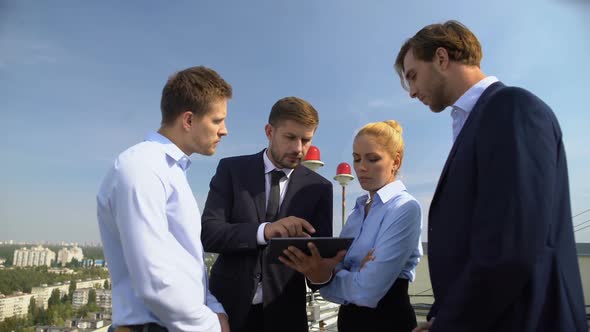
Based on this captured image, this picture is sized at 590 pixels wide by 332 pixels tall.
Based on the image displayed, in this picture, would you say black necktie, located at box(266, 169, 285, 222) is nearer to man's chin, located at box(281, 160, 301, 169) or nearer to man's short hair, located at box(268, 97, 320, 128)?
man's chin, located at box(281, 160, 301, 169)

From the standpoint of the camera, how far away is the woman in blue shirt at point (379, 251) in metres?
2.25

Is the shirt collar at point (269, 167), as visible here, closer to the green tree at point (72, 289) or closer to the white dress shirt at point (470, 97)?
the white dress shirt at point (470, 97)

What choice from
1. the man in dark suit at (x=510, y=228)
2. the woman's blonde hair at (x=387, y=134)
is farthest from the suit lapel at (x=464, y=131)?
the woman's blonde hair at (x=387, y=134)

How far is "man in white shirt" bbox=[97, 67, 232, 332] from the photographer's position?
1521mm

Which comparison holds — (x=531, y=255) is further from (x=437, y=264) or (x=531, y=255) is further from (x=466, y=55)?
(x=466, y=55)

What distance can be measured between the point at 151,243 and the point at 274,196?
4.36 ft

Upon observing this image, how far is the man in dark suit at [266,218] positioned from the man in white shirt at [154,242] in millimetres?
544

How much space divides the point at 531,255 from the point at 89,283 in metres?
137

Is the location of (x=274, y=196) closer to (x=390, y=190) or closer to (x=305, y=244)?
(x=305, y=244)

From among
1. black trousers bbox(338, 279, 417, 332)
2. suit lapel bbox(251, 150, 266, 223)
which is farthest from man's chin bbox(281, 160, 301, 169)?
black trousers bbox(338, 279, 417, 332)

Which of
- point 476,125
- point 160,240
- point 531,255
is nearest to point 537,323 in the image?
point 531,255

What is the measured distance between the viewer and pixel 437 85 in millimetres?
1804

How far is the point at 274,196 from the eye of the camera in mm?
2787

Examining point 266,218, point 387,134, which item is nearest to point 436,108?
point 387,134
